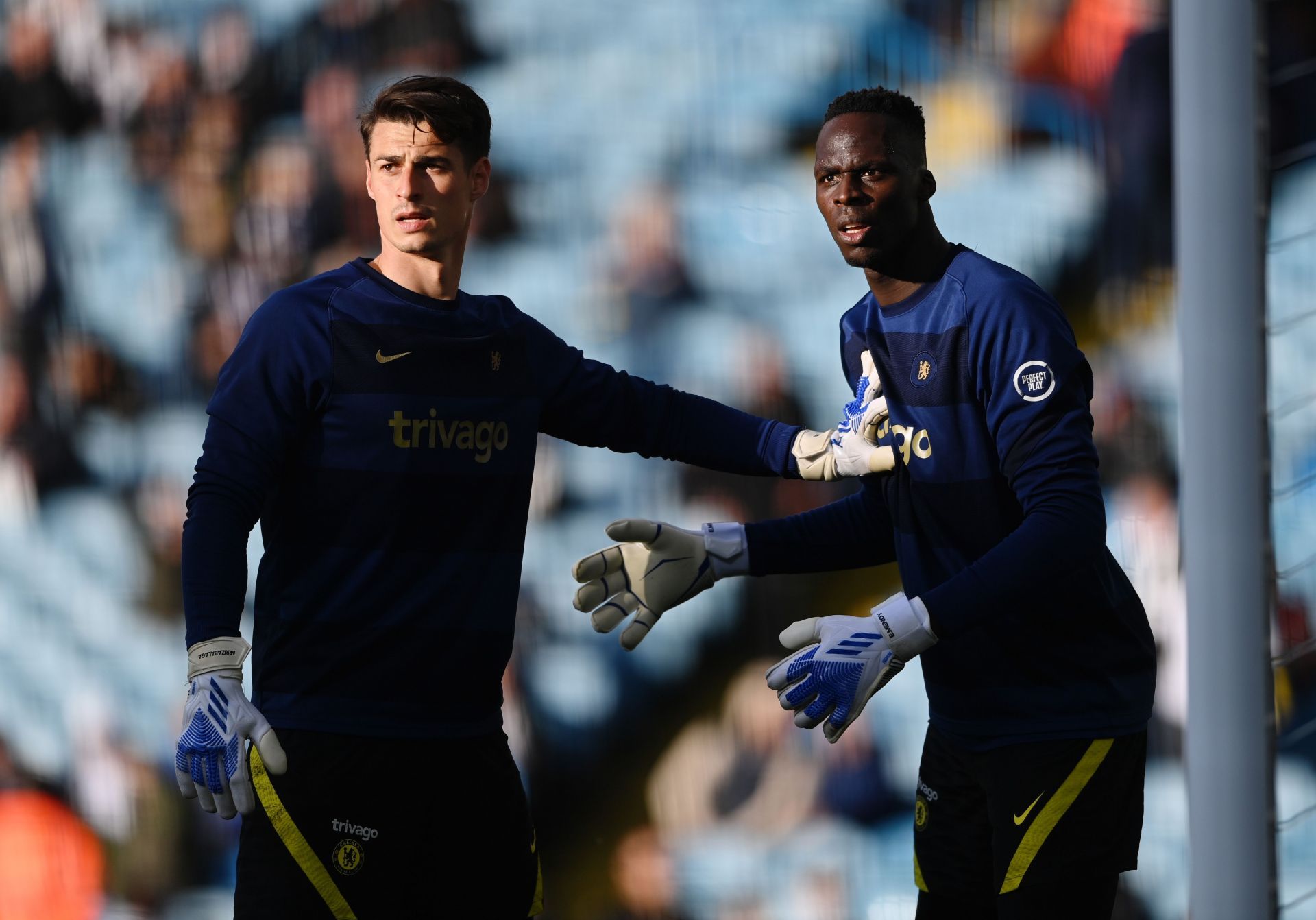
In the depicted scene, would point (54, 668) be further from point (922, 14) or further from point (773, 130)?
point (922, 14)

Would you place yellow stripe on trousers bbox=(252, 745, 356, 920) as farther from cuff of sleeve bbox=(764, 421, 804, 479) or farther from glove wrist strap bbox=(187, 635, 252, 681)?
cuff of sleeve bbox=(764, 421, 804, 479)

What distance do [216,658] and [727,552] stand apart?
0.89 meters

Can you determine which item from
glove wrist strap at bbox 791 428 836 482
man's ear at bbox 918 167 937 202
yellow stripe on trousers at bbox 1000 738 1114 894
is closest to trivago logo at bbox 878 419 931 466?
glove wrist strap at bbox 791 428 836 482

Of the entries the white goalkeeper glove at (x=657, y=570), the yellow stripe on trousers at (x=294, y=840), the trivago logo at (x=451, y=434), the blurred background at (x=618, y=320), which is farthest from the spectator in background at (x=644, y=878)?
the trivago logo at (x=451, y=434)

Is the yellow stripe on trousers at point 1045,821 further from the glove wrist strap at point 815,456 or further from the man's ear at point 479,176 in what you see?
the man's ear at point 479,176

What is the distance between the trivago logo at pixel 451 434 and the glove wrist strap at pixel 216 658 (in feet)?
1.19

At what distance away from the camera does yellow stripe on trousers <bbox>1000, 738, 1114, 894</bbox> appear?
1.92 metres

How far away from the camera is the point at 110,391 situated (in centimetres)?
322

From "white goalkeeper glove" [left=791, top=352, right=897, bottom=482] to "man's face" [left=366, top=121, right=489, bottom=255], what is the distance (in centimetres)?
67

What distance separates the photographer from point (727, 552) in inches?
93.3

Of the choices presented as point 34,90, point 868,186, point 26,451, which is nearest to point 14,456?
point 26,451

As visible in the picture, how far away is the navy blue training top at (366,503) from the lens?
1.95 metres

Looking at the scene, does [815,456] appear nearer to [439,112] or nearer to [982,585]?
[982,585]

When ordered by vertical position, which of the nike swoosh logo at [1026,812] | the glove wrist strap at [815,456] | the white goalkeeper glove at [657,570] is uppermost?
the glove wrist strap at [815,456]
